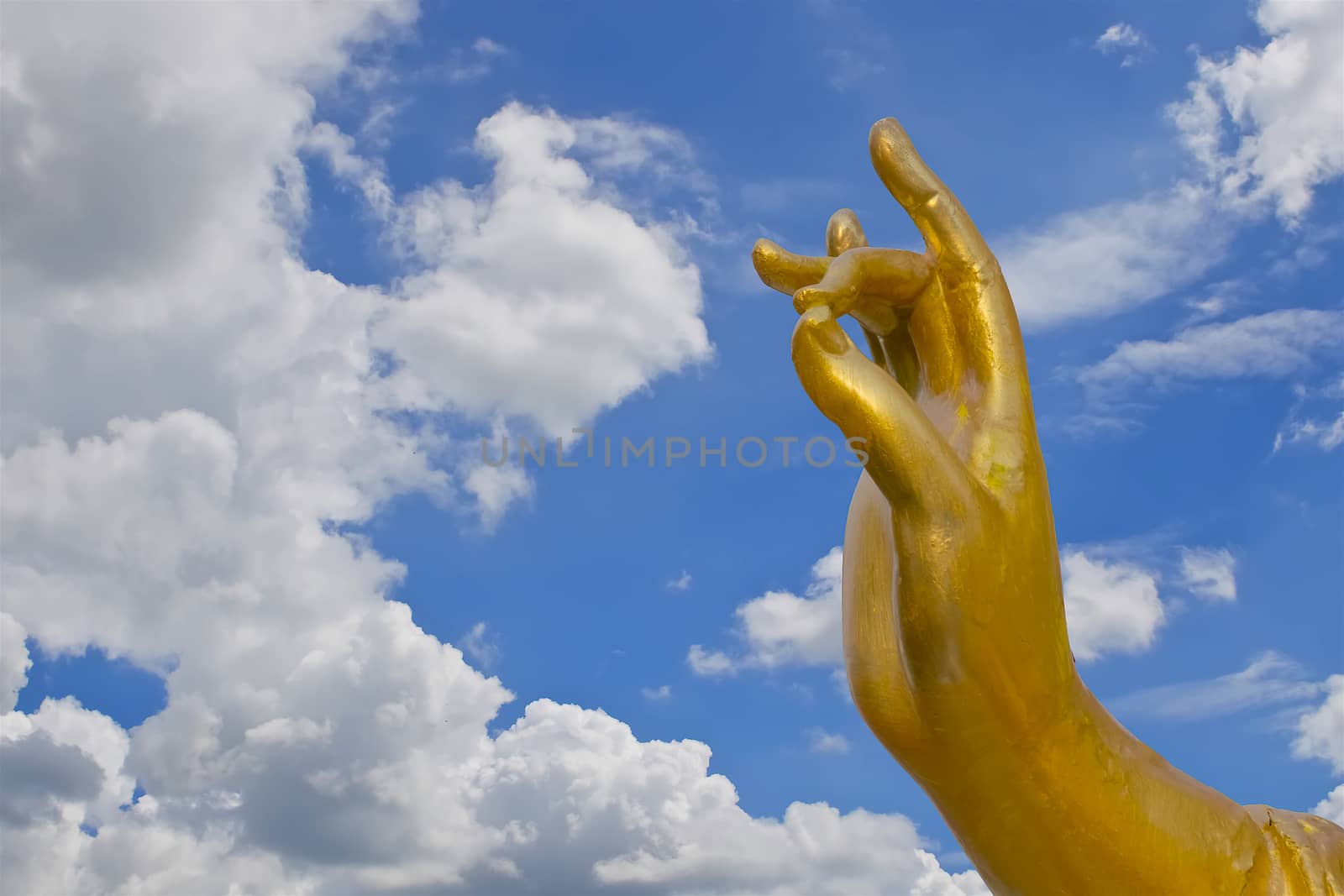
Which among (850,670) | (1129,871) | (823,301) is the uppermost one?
(823,301)

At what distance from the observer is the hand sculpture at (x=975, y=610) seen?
17.5ft

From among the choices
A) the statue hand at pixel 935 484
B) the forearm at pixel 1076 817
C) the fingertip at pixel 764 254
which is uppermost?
the fingertip at pixel 764 254

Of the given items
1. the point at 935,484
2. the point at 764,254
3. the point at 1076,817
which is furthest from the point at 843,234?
the point at 1076,817

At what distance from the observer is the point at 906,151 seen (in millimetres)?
6195

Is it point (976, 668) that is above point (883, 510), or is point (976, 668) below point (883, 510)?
below

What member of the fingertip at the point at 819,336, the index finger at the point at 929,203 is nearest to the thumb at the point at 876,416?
the fingertip at the point at 819,336

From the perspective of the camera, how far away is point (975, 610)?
17.6 ft

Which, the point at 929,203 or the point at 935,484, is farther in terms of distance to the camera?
the point at 929,203

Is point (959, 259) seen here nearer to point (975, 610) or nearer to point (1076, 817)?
point (975, 610)

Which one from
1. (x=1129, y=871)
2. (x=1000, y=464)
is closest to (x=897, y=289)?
(x=1000, y=464)

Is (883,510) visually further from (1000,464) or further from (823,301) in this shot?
(823,301)

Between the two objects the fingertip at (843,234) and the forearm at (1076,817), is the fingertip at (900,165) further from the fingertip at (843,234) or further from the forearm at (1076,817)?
the forearm at (1076,817)

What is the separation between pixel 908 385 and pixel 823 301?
3.13ft

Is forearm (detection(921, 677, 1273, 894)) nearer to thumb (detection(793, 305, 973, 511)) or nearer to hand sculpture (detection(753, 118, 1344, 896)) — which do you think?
hand sculpture (detection(753, 118, 1344, 896))
